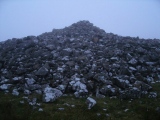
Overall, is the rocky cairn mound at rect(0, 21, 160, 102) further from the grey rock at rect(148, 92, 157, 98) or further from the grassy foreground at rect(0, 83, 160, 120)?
the grassy foreground at rect(0, 83, 160, 120)

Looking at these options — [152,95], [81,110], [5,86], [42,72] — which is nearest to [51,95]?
[81,110]

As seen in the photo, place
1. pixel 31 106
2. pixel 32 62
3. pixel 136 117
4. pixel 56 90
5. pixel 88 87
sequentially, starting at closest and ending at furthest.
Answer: pixel 136 117 → pixel 31 106 → pixel 56 90 → pixel 88 87 → pixel 32 62

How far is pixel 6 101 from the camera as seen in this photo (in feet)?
48.6

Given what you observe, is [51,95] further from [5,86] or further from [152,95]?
[152,95]

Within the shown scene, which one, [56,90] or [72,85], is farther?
[72,85]

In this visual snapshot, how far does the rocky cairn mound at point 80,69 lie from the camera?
56.9 feet

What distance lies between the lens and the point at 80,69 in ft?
70.2

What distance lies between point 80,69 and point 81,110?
8.34 m

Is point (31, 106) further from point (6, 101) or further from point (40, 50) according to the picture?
point (40, 50)

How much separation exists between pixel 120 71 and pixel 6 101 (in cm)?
1337

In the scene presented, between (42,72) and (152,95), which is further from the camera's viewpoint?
(42,72)

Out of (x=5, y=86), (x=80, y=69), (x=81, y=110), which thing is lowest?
(x=81, y=110)

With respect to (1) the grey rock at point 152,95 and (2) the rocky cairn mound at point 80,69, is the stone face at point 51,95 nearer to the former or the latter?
(2) the rocky cairn mound at point 80,69

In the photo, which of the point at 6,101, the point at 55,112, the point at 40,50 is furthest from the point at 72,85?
the point at 40,50
